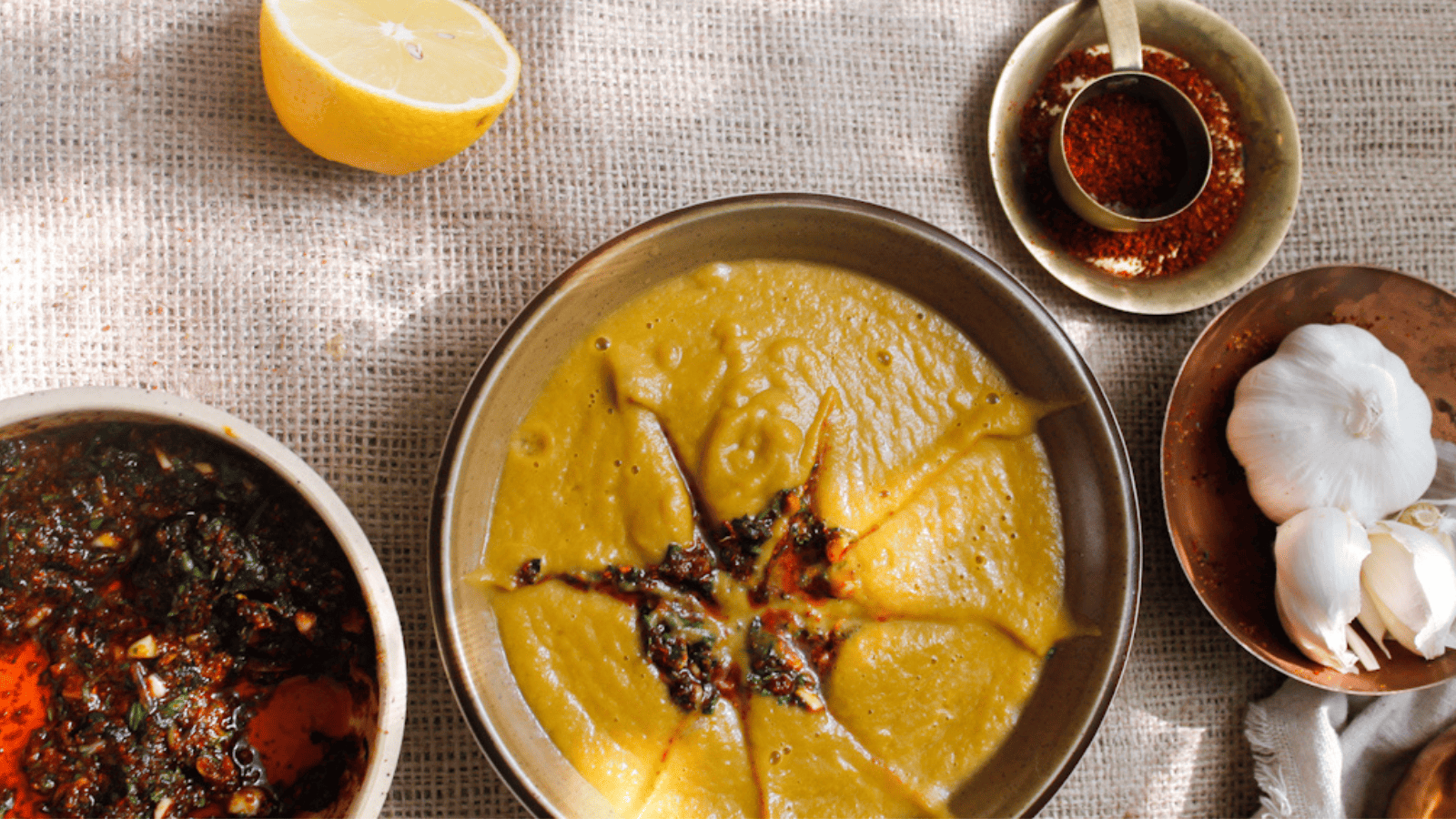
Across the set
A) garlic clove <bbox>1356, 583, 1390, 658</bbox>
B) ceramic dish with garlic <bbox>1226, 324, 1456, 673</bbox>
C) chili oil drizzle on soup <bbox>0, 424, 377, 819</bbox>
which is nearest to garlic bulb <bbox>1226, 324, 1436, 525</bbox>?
ceramic dish with garlic <bbox>1226, 324, 1456, 673</bbox>

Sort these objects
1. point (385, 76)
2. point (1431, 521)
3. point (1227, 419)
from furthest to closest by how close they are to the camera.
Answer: point (1227, 419), point (1431, 521), point (385, 76)

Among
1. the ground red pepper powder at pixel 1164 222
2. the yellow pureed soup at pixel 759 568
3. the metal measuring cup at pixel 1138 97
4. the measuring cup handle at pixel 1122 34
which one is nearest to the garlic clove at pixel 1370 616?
the yellow pureed soup at pixel 759 568

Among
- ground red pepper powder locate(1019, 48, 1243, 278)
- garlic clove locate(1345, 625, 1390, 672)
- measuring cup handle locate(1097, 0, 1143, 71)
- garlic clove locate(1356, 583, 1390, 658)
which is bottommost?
garlic clove locate(1345, 625, 1390, 672)

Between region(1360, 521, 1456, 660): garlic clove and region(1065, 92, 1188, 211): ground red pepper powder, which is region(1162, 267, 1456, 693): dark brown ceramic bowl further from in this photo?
region(1065, 92, 1188, 211): ground red pepper powder

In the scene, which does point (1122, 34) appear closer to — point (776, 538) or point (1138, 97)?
point (1138, 97)

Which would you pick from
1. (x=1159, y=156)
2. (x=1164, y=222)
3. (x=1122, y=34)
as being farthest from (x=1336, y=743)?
(x=1122, y=34)

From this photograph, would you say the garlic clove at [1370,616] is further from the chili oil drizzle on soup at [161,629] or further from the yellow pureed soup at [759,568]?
the chili oil drizzle on soup at [161,629]
